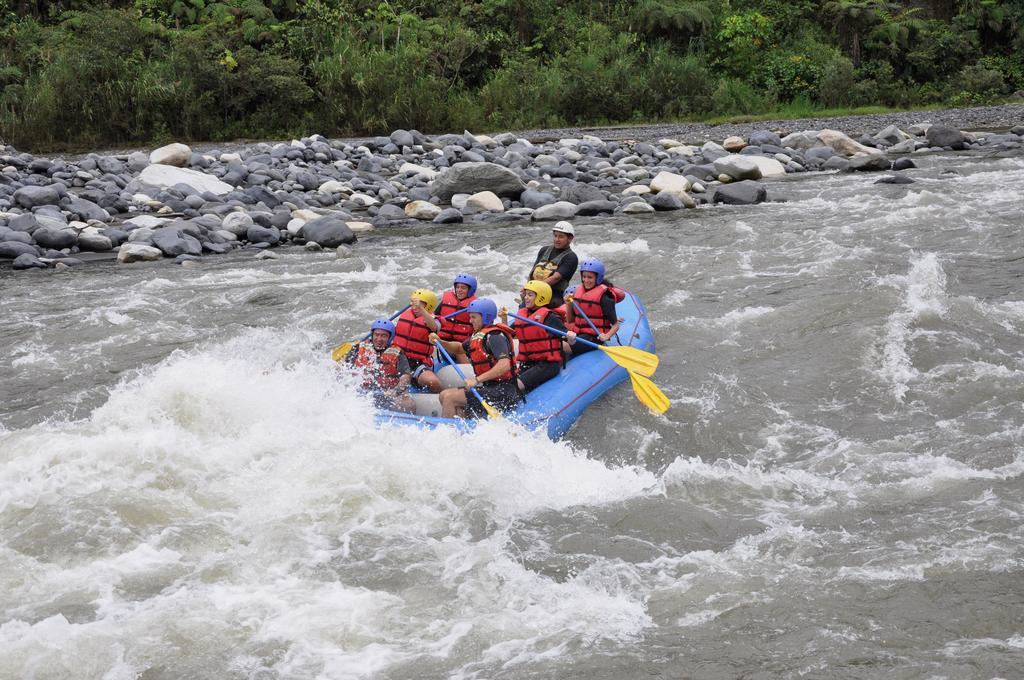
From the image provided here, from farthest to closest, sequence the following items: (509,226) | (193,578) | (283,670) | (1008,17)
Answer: (1008,17) → (509,226) → (193,578) → (283,670)

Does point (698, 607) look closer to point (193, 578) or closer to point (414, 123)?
point (193, 578)

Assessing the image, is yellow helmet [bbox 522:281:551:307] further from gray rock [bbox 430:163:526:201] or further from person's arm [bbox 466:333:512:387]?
gray rock [bbox 430:163:526:201]

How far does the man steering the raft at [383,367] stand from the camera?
6648 mm

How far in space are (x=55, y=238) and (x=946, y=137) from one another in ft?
46.9

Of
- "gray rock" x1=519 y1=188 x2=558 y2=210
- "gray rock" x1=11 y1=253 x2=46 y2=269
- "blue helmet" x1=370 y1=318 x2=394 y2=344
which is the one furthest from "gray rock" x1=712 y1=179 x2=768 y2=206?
"gray rock" x1=11 y1=253 x2=46 y2=269

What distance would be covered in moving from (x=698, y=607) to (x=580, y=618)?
0.54 meters

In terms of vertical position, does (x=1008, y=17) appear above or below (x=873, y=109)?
above

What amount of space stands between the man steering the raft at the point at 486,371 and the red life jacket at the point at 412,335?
0.08 m

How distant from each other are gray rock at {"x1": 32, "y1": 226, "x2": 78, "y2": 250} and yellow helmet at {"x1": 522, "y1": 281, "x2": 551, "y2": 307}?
6956mm

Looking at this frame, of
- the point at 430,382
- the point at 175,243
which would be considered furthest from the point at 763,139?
the point at 430,382

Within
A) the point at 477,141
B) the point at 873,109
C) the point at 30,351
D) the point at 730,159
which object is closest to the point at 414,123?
the point at 477,141

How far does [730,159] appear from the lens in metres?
16.0

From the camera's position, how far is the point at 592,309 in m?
7.66

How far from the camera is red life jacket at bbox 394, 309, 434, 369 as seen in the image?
22.6 feet
